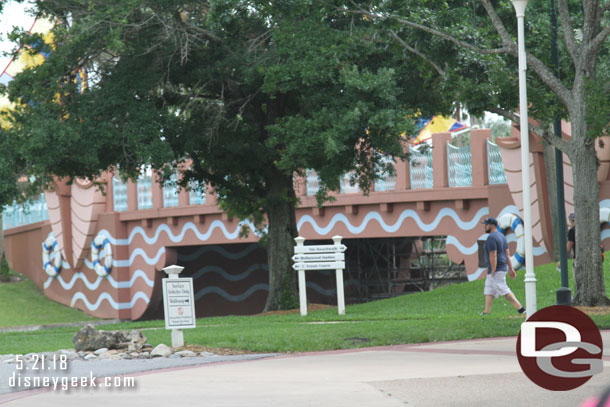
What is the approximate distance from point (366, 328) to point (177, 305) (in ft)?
11.2

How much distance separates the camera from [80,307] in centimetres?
4100

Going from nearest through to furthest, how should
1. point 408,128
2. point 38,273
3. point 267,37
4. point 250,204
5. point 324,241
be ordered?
point 408,128 → point 267,37 → point 250,204 → point 324,241 → point 38,273

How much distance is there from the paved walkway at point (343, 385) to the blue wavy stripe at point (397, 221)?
15.9 meters

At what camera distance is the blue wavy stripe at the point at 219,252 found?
40406 millimetres

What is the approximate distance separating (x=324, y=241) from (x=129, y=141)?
1676 centimetres

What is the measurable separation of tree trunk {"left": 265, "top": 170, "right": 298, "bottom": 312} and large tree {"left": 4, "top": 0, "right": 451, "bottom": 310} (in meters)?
0.04

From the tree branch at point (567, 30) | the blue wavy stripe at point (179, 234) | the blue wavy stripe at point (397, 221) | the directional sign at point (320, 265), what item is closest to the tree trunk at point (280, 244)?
the directional sign at point (320, 265)

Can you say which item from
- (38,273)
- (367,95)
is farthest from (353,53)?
(38,273)

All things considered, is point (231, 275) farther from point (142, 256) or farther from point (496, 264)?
point (496, 264)

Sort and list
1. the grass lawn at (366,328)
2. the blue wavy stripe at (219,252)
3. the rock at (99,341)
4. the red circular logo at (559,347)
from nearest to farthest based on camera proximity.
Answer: the red circular logo at (559,347), the rock at (99,341), the grass lawn at (366,328), the blue wavy stripe at (219,252)

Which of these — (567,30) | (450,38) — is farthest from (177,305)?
(567,30)

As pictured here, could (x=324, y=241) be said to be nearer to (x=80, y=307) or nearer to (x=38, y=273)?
(x=80, y=307)

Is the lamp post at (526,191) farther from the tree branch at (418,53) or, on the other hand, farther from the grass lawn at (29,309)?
the grass lawn at (29,309)

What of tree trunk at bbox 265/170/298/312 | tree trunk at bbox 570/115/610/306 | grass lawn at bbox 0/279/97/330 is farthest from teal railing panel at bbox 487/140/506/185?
grass lawn at bbox 0/279/97/330
